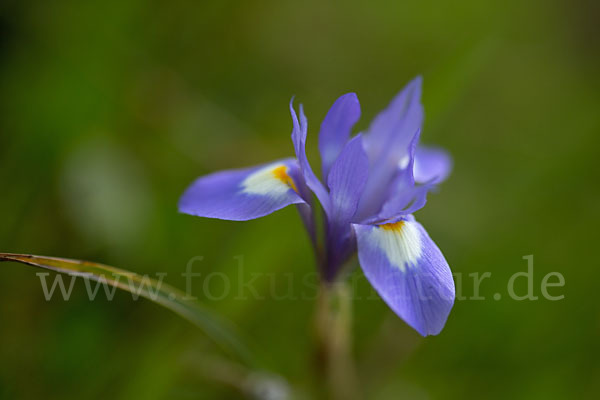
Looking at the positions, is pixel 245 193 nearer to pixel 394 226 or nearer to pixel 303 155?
pixel 303 155

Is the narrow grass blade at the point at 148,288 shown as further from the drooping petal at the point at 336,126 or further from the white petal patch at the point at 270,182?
the drooping petal at the point at 336,126

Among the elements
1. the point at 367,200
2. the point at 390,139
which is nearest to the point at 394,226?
the point at 367,200

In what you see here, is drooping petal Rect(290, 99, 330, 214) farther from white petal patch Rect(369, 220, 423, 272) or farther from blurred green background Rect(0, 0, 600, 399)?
blurred green background Rect(0, 0, 600, 399)

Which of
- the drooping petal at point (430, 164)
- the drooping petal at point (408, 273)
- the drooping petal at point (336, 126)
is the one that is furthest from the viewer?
the drooping petal at point (430, 164)

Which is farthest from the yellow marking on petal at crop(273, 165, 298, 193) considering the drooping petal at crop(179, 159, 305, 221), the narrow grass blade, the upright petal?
the narrow grass blade

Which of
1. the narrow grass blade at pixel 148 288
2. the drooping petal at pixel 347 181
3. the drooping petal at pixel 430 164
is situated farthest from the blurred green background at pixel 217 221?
the drooping petal at pixel 347 181

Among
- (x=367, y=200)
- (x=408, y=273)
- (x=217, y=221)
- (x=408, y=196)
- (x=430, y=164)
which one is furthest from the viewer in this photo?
(x=217, y=221)
